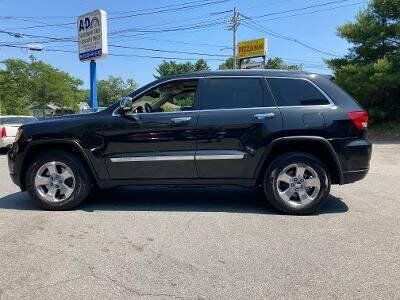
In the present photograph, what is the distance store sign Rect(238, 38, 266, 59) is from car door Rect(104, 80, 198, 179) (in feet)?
102

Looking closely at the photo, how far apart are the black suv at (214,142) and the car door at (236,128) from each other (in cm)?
1

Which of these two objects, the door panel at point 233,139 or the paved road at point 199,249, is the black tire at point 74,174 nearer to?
the paved road at point 199,249

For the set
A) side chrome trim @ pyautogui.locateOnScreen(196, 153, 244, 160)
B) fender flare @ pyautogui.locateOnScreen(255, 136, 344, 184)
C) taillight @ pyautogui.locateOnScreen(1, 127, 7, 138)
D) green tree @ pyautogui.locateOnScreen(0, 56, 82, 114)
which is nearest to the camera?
fender flare @ pyautogui.locateOnScreen(255, 136, 344, 184)

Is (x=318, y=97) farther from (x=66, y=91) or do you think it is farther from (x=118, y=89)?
(x=118, y=89)

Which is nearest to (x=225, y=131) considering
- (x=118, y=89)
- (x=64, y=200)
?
(x=64, y=200)

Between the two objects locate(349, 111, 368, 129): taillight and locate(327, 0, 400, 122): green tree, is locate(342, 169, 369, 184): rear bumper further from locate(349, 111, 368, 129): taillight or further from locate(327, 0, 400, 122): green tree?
locate(327, 0, 400, 122): green tree

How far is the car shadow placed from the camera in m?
5.97

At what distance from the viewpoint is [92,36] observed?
19.1m

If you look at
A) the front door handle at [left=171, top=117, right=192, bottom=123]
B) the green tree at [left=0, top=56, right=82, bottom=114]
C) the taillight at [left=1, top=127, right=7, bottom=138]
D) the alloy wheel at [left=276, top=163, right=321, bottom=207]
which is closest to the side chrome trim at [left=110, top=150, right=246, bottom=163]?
the front door handle at [left=171, top=117, right=192, bottom=123]

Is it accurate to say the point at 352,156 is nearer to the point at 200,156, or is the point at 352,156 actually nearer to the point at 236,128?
the point at 236,128

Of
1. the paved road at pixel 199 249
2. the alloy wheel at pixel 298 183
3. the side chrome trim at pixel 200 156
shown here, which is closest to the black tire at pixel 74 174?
the paved road at pixel 199 249

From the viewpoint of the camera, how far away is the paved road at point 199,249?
351 cm

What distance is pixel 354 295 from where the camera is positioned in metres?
3.35

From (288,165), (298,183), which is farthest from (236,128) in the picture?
(298,183)
